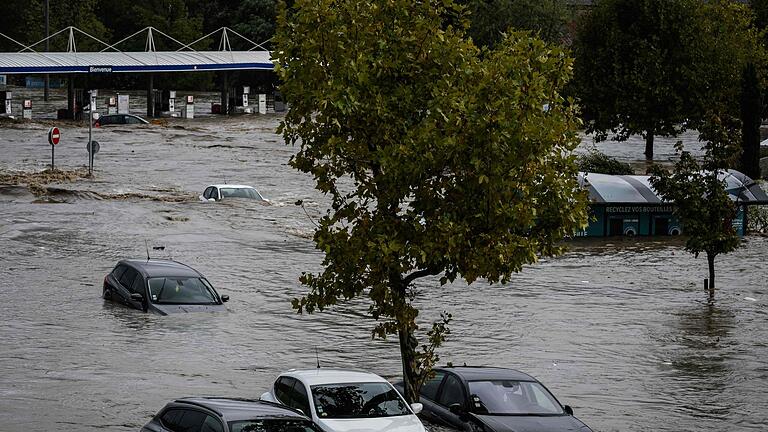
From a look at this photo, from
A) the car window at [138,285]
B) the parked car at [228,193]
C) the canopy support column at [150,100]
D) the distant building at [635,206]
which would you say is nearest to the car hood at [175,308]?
the car window at [138,285]

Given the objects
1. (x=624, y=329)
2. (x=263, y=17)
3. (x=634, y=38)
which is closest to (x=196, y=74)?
(x=263, y=17)

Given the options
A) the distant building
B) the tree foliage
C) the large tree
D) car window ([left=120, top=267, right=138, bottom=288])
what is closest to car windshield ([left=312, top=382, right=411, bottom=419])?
the large tree

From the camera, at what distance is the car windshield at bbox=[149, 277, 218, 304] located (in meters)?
26.7

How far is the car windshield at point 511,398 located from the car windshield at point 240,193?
31568 millimetres

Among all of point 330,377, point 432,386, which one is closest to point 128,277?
point 432,386

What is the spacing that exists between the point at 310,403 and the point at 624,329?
14861mm

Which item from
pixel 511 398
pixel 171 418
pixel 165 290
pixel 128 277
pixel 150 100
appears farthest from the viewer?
pixel 150 100

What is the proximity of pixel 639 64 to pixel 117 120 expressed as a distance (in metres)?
31.9

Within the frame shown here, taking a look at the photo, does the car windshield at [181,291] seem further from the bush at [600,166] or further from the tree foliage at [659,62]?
the tree foliage at [659,62]

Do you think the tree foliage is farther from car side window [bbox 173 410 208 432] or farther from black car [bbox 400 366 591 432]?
car side window [bbox 173 410 208 432]

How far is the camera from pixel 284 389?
53.7ft

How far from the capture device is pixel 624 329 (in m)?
29.0

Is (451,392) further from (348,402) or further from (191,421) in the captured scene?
(191,421)

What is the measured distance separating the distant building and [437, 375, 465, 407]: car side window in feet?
91.1
